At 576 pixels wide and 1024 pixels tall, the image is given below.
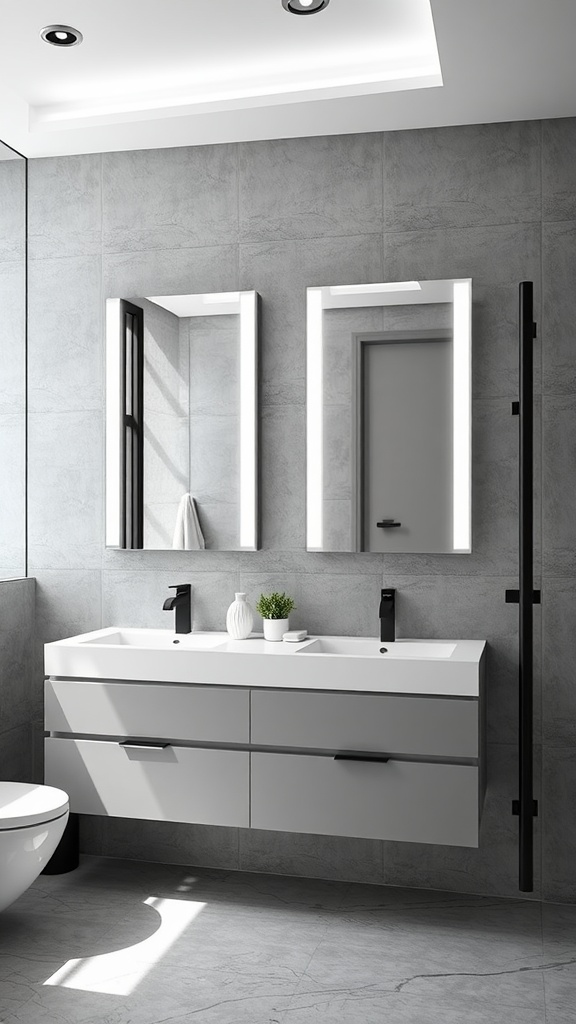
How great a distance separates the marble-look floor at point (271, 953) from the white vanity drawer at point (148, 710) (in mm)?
560

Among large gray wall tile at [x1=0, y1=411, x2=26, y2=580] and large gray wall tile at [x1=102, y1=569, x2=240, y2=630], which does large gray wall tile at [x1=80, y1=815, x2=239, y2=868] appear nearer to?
large gray wall tile at [x1=102, y1=569, x2=240, y2=630]

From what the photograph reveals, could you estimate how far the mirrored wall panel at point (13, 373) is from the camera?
340 centimetres

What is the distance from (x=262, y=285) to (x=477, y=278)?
28.9 inches

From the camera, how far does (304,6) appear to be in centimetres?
258

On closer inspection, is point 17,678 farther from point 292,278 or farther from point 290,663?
point 292,278

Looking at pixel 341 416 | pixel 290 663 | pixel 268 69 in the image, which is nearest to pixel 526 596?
pixel 290 663

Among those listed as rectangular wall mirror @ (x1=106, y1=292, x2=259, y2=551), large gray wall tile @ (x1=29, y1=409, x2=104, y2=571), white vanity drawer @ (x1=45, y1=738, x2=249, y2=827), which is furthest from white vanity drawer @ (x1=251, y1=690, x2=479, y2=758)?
large gray wall tile @ (x1=29, y1=409, x2=104, y2=571)

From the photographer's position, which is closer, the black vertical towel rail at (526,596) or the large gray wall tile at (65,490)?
the black vertical towel rail at (526,596)

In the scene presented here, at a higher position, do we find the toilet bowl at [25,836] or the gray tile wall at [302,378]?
the gray tile wall at [302,378]

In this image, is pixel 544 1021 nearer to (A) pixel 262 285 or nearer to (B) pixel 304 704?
(B) pixel 304 704

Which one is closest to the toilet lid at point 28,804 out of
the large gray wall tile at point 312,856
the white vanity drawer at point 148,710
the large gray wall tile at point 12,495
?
the white vanity drawer at point 148,710

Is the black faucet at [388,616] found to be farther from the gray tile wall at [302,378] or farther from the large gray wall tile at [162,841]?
the large gray wall tile at [162,841]

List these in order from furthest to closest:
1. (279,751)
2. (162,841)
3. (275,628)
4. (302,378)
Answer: (162,841) < (302,378) < (275,628) < (279,751)

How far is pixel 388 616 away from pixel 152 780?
35.6 inches
